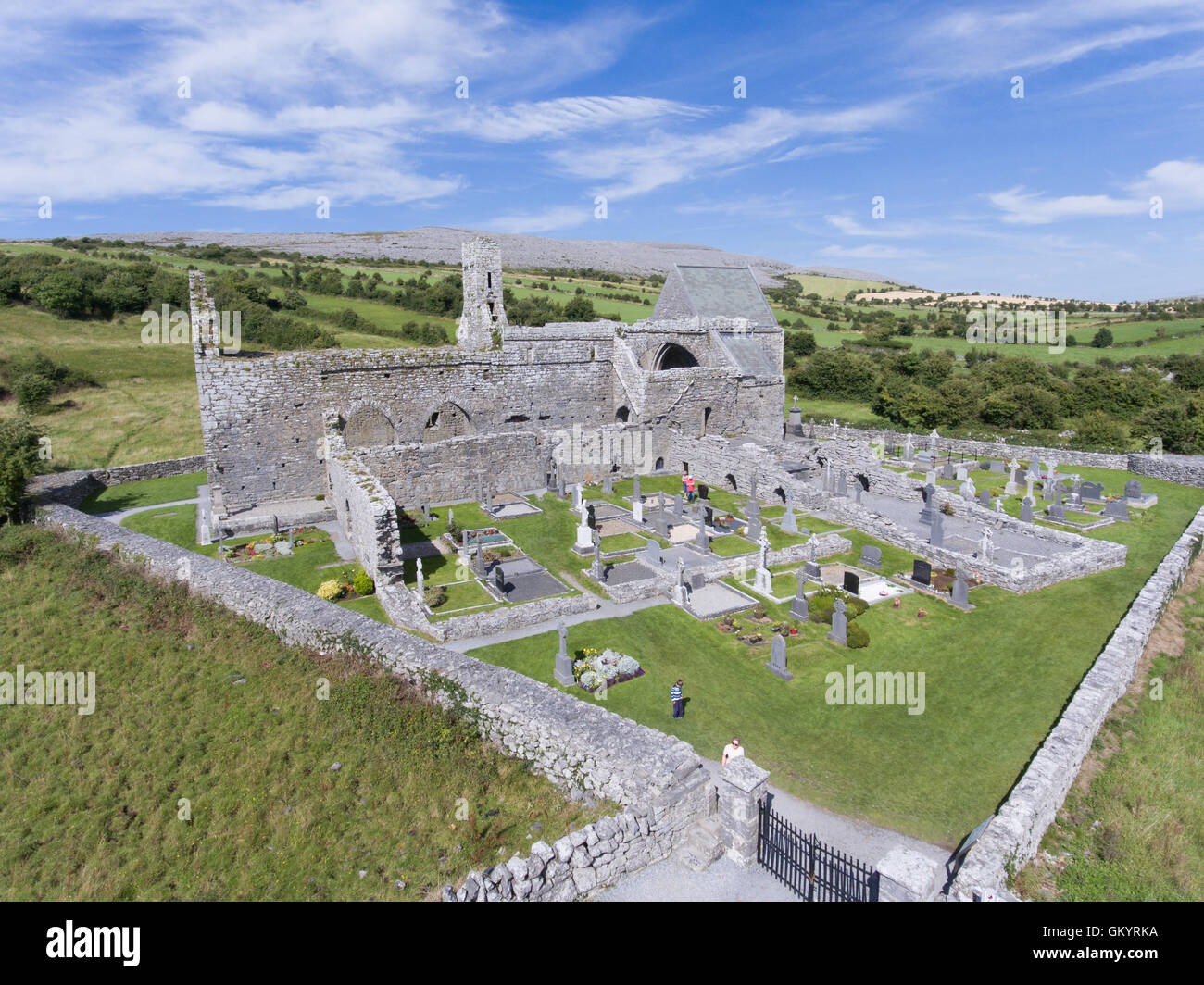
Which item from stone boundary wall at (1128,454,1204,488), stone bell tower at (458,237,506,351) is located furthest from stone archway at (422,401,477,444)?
stone boundary wall at (1128,454,1204,488)

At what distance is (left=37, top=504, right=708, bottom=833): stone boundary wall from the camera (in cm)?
851

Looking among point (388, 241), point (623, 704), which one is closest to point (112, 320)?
point (623, 704)

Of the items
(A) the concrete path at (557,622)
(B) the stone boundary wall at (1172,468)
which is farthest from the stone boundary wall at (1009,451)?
(A) the concrete path at (557,622)

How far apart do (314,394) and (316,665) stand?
14.1m

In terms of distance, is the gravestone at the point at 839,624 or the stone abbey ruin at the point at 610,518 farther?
the gravestone at the point at 839,624

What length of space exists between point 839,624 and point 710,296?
90.7 feet

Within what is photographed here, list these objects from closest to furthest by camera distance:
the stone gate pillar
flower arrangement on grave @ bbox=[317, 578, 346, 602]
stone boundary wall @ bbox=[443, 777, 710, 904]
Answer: stone boundary wall @ bbox=[443, 777, 710, 904] < the stone gate pillar < flower arrangement on grave @ bbox=[317, 578, 346, 602]

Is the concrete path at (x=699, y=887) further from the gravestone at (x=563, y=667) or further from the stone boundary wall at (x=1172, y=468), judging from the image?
the stone boundary wall at (x=1172, y=468)

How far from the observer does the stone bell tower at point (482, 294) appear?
29109 mm

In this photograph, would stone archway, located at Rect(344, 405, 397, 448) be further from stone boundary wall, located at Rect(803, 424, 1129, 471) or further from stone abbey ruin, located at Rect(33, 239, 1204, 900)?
stone boundary wall, located at Rect(803, 424, 1129, 471)

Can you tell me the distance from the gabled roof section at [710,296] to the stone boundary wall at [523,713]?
92.3 ft

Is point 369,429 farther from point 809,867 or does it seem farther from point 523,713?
point 809,867

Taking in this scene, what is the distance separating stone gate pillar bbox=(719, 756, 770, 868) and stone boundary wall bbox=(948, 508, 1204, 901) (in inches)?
88.1
